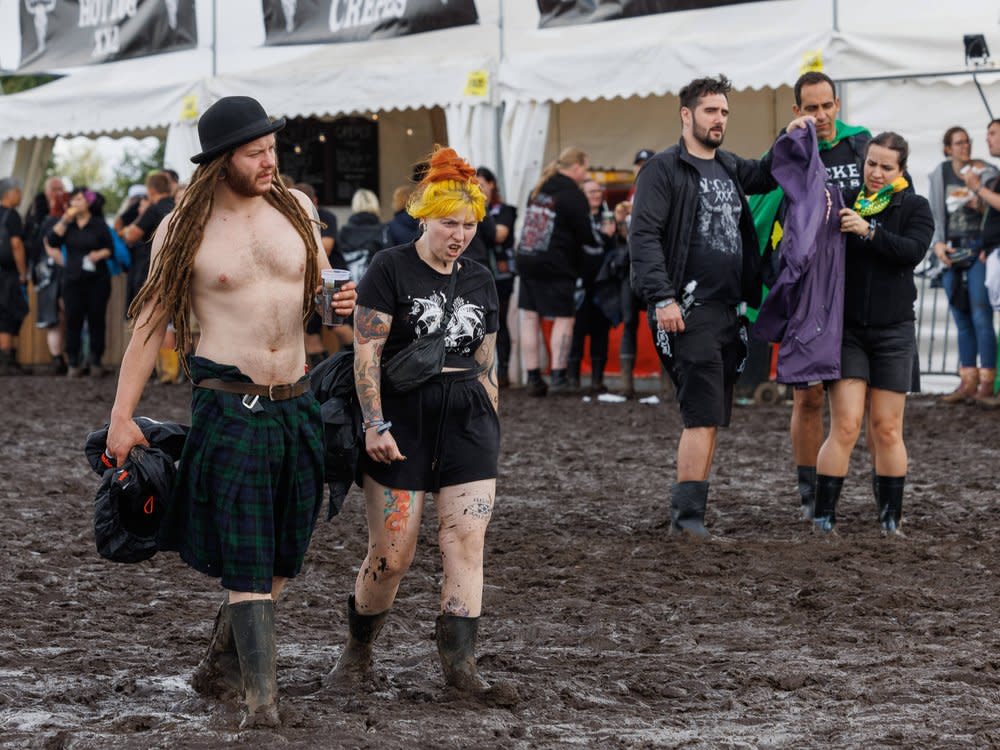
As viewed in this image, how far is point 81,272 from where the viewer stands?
1653 centimetres

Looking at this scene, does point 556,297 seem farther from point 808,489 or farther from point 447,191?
point 447,191

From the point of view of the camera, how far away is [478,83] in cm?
1448

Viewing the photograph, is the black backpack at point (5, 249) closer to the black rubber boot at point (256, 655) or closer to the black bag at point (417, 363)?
the black bag at point (417, 363)

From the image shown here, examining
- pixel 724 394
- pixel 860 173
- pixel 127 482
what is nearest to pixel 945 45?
pixel 860 173

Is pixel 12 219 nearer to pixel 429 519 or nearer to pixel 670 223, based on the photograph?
pixel 429 519

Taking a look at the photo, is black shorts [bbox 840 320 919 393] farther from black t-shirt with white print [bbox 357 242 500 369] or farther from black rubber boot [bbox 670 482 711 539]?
black t-shirt with white print [bbox 357 242 500 369]

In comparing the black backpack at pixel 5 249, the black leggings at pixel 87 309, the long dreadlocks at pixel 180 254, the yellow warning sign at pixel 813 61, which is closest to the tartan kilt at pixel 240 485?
the long dreadlocks at pixel 180 254

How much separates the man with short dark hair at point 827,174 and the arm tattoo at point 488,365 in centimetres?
245

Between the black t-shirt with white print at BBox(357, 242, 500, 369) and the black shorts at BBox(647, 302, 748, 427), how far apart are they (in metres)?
2.22

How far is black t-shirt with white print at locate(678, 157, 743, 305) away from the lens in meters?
6.79

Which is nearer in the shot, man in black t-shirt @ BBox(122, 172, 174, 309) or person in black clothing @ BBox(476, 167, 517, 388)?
person in black clothing @ BBox(476, 167, 517, 388)

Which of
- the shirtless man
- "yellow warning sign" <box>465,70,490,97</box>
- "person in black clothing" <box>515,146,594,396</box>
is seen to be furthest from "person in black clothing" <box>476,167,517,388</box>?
the shirtless man

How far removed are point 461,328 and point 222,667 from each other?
1.18m

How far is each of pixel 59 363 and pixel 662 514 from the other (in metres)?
11.4
